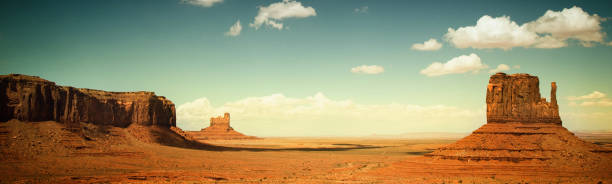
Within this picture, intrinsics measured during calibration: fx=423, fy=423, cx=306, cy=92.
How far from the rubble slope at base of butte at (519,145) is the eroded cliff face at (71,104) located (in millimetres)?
46998

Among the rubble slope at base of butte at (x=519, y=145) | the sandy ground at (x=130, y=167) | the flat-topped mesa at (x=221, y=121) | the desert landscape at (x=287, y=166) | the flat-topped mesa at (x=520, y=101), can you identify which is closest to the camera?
the sandy ground at (x=130, y=167)

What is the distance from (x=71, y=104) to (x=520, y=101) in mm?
60136

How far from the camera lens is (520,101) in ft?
144

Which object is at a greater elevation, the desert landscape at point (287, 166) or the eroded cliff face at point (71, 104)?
the eroded cliff face at point (71, 104)

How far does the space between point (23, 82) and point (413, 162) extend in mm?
49840

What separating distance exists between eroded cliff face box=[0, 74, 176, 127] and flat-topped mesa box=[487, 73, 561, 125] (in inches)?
2222

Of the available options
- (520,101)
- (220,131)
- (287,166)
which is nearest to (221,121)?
(220,131)

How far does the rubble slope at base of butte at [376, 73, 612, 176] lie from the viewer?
3934 cm

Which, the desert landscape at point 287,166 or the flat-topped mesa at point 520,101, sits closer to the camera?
the desert landscape at point 287,166

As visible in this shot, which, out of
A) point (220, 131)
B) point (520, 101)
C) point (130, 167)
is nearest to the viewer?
point (520, 101)

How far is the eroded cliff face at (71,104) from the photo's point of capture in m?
53.9

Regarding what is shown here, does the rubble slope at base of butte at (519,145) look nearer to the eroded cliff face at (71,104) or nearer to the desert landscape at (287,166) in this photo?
the desert landscape at (287,166)

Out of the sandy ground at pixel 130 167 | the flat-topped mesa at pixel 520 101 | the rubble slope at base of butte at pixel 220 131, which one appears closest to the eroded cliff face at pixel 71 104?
the sandy ground at pixel 130 167

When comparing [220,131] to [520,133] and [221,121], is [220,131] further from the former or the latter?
[520,133]
